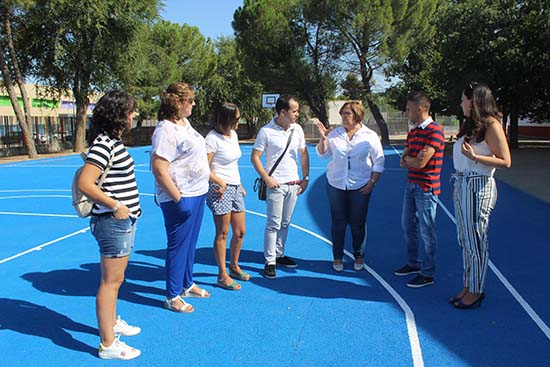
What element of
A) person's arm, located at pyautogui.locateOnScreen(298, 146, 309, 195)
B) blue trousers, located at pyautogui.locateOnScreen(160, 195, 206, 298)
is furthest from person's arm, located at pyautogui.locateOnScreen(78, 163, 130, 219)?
person's arm, located at pyautogui.locateOnScreen(298, 146, 309, 195)

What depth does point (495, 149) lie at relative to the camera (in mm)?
3986

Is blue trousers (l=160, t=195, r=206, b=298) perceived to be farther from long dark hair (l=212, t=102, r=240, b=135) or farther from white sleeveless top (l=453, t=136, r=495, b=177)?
white sleeveless top (l=453, t=136, r=495, b=177)

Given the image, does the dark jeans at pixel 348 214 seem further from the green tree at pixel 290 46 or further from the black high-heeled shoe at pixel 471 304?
the green tree at pixel 290 46

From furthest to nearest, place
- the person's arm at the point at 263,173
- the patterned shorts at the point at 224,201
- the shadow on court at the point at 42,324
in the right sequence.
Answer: the person's arm at the point at 263,173
the patterned shorts at the point at 224,201
the shadow on court at the point at 42,324

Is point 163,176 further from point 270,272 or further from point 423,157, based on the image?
point 423,157

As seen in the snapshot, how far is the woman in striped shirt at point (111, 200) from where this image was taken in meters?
3.24

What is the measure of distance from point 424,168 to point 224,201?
79.0 inches

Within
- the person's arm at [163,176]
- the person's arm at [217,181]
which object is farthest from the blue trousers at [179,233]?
the person's arm at [217,181]

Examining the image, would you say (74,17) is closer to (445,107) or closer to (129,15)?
(129,15)

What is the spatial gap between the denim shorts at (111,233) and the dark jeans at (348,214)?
2.55 meters

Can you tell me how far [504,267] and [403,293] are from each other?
5.11 feet

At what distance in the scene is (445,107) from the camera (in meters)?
30.3

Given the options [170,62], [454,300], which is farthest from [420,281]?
[170,62]

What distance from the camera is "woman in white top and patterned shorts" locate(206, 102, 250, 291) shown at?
473 centimetres
